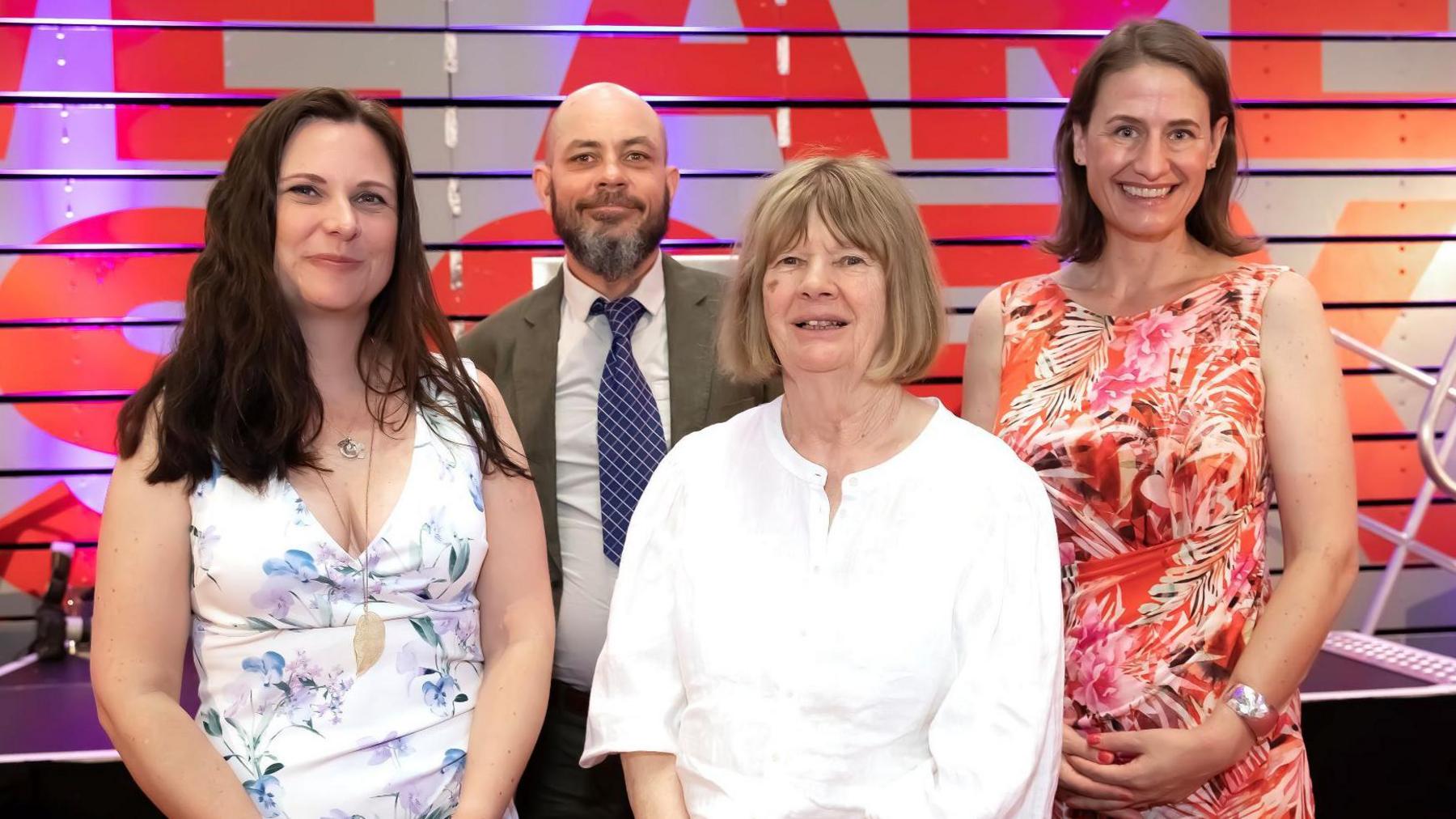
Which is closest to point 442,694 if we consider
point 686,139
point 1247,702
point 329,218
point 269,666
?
point 269,666

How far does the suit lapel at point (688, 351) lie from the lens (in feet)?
8.84

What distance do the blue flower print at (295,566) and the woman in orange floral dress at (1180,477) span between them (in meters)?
1.18

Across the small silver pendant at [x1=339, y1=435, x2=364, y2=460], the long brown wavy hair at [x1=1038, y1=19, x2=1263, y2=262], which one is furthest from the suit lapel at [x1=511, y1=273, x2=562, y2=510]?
the long brown wavy hair at [x1=1038, y1=19, x2=1263, y2=262]

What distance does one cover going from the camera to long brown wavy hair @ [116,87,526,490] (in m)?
1.87

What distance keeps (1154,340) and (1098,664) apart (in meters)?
0.57

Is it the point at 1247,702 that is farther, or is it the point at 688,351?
the point at 688,351

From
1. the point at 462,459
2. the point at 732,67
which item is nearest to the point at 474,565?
the point at 462,459

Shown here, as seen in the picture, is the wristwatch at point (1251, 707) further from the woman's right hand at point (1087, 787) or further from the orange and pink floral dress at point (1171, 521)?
the woman's right hand at point (1087, 787)

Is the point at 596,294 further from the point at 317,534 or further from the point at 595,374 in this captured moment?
the point at 317,534

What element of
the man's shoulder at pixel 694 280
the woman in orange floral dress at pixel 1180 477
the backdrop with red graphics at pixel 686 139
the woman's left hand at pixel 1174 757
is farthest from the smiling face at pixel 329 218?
the backdrop with red graphics at pixel 686 139

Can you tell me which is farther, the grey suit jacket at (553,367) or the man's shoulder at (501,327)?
the man's shoulder at (501,327)

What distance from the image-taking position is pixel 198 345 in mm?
1918

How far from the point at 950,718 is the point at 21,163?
451cm

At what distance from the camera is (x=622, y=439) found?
2645 millimetres
